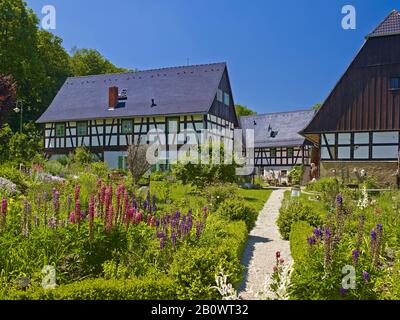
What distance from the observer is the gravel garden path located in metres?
5.71

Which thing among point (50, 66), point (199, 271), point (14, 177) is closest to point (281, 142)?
point (50, 66)

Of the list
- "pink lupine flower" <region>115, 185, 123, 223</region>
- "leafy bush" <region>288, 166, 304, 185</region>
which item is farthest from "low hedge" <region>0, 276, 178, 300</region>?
"leafy bush" <region>288, 166, 304, 185</region>

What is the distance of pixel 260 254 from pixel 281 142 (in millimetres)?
28070

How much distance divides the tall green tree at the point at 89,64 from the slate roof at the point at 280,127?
59.4 ft

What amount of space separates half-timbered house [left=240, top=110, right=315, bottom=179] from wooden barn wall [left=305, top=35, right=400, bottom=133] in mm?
12782

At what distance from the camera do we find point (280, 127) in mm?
36625

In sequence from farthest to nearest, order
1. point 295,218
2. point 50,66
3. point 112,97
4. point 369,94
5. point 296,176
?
point 50,66 < point 112,97 < point 296,176 < point 369,94 < point 295,218

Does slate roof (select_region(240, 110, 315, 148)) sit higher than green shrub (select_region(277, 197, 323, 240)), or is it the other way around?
slate roof (select_region(240, 110, 315, 148))

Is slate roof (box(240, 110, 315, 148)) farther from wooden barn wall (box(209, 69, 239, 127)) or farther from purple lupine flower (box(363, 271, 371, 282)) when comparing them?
purple lupine flower (box(363, 271, 371, 282))

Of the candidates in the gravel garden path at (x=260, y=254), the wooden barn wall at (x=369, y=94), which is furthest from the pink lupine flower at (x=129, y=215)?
the wooden barn wall at (x=369, y=94)

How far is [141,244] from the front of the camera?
5629 mm

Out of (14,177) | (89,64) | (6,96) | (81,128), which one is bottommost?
(14,177)

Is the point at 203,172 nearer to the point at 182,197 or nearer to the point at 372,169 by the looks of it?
the point at 182,197
